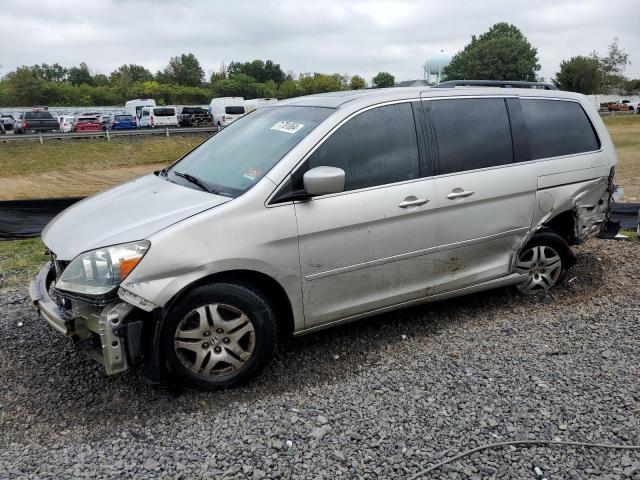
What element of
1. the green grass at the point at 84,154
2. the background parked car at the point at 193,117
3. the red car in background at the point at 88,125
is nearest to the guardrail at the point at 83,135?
the green grass at the point at 84,154

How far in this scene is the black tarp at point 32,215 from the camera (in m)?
7.45

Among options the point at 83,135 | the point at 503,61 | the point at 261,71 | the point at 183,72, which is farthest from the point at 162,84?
the point at 83,135

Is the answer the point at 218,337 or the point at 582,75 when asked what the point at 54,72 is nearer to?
the point at 582,75

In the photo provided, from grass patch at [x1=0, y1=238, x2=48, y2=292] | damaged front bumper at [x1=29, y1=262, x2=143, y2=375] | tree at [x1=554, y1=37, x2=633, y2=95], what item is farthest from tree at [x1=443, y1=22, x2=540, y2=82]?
damaged front bumper at [x1=29, y1=262, x2=143, y2=375]

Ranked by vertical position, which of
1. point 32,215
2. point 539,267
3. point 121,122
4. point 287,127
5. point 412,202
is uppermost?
point 121,122

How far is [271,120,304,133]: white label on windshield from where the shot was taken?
3.68m

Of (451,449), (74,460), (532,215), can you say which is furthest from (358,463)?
(532,215)

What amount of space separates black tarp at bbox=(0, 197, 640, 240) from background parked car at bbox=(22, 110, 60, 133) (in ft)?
87.9

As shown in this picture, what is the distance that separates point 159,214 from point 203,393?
1.13 metres

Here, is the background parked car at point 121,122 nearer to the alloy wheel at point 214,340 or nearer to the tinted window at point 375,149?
the tinted window at point 375,149

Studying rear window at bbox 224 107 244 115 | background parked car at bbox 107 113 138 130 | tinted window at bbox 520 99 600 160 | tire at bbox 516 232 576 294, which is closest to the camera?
tinted window at bbox 520 99 600 160

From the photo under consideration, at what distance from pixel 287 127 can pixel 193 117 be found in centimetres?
3615

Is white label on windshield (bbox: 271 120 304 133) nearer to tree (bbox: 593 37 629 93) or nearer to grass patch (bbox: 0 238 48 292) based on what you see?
grass patch (bbox: 0 238 48 292)

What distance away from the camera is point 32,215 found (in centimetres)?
783
